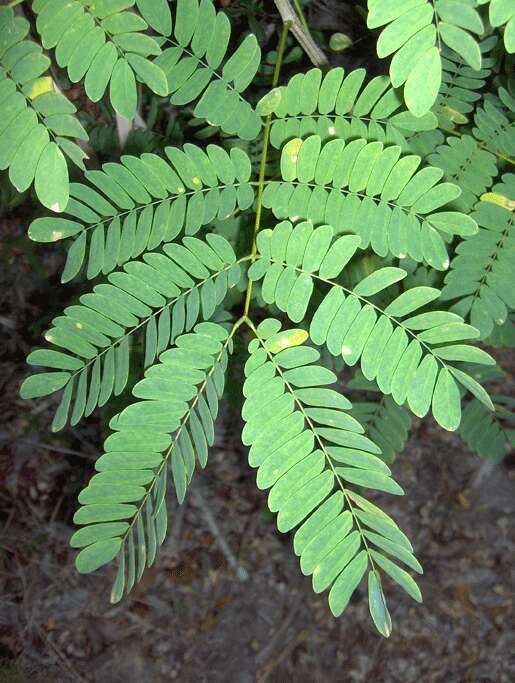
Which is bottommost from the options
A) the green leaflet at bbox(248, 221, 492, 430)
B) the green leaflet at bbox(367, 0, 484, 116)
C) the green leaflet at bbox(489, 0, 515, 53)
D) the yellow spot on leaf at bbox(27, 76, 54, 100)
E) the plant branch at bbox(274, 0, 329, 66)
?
the green leaflet at bbox(248, 221, 492, 430)

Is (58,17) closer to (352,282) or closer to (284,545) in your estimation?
(352,282)

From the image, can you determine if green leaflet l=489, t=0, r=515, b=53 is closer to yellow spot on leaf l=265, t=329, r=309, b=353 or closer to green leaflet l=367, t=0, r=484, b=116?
green leaflet l=367, t=0, r=484, b=116

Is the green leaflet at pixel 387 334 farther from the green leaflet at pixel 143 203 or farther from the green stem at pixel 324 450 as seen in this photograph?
the green leaflet at pixel 143 203

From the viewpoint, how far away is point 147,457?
3.71ft

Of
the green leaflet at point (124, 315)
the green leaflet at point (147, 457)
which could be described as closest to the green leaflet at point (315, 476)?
the green leaflet at point (147, 457)

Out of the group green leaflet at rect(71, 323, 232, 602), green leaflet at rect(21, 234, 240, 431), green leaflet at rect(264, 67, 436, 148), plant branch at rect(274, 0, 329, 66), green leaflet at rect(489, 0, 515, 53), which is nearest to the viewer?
green leaflet at rect(489, 0, 515, 53)

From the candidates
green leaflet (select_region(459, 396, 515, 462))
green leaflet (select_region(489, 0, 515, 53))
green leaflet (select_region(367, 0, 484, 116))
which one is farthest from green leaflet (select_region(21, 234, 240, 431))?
green leaflet (select_region(459, 396, 515, 462))

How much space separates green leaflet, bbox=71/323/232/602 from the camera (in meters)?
1.11

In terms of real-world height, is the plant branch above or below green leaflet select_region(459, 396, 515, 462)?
above

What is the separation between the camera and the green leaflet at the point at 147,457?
1.11 m

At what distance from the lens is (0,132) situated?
1009 mm

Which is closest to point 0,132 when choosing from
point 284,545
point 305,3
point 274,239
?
point 274,239

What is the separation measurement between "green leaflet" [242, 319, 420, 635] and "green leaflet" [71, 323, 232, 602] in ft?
0.37

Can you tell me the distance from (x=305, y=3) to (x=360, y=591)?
2.43 meters
